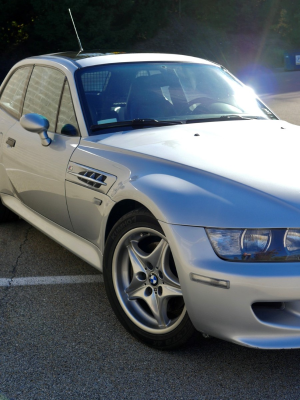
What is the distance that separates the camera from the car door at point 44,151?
3746 millimetres

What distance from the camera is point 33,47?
104 feet

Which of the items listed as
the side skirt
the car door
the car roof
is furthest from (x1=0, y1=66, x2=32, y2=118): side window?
the side skirt

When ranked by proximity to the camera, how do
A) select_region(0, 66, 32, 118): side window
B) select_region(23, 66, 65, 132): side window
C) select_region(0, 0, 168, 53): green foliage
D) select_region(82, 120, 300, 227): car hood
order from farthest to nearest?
select_region(0, 0, 168, 53): green foliage
select_region(0, 66, 32, 118): side window
select_region(23, 66, 65, 132): side window
select_region(82, 120, 300, 227): car hood

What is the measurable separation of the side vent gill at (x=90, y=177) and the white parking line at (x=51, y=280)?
0.79 metres

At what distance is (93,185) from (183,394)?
1335 millimetres

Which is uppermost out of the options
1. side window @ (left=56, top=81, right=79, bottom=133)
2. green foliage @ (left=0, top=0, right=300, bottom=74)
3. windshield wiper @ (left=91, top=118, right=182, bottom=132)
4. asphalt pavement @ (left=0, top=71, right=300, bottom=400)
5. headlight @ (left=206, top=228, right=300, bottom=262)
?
side window @ (left=56, top=81, right=79, bottom=133)

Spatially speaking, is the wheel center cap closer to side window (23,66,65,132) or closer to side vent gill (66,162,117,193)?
side vent gill (66,162,117,193)

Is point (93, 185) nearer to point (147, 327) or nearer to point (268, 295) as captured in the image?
point (147, 327)

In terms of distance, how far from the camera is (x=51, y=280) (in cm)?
398

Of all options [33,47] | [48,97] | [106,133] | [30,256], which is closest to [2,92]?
[48,97]

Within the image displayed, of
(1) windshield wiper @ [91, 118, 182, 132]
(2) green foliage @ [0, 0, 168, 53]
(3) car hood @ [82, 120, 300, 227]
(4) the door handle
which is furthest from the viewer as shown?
(2) green foliage @ [0, 0, 168, 53]

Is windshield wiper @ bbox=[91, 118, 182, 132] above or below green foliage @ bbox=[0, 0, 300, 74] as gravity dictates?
above

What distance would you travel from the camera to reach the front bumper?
2.39 m

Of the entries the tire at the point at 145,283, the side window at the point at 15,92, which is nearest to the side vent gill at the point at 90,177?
the tire at the point at 145,283
